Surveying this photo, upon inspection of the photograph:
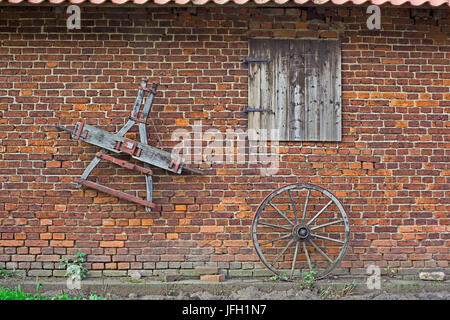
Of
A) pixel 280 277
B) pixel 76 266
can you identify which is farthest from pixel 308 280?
pixel 76 266

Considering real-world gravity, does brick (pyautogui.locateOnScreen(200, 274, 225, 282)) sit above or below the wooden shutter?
below

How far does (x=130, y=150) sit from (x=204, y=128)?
930mm

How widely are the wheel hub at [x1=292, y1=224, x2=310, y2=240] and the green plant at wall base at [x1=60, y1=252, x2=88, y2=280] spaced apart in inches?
99.6

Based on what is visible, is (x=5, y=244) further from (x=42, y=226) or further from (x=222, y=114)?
(x=222, y=114)

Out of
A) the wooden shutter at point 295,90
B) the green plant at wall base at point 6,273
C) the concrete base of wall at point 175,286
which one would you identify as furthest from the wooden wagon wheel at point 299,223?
the green plant at wall base at point 6,273

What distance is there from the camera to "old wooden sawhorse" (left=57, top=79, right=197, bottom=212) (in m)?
5.59

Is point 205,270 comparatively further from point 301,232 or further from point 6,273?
point 6,273

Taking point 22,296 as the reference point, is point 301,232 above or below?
above

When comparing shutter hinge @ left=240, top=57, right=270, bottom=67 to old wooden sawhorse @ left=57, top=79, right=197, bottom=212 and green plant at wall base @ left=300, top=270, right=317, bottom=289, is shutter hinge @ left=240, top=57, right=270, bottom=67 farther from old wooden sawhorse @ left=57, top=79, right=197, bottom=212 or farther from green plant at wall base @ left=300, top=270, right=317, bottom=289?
green plant at wall base @ left=300, top=270, right=317, bottom=289

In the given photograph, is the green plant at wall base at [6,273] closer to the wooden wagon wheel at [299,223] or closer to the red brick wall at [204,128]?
the red brick wall at [204,128]

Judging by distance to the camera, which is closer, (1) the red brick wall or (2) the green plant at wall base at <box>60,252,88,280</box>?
(2) the green plant at wall base at <box>60,252,88,280</box>

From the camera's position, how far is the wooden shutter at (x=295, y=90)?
5.88m

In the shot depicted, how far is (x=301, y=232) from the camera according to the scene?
18.3 feet

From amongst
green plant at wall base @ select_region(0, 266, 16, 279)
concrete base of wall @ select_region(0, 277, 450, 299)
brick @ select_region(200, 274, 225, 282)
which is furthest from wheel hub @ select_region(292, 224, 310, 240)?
green plant at wall base @ select_region(0, 266, 16, 279)
